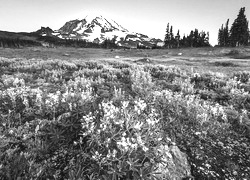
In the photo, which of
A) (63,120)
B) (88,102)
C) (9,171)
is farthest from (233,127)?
(9,171)

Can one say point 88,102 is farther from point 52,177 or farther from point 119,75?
point 119,75

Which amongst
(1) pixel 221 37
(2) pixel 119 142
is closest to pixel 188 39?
(1) pixel 221 37

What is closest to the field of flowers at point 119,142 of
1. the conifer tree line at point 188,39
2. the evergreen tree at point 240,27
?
the evergreen tree at point 240,27

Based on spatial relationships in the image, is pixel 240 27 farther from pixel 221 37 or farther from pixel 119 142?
pixel 119 142

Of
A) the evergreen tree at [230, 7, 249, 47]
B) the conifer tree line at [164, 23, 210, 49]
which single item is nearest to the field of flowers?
the evergreen tree at [230, 7, 249, 47]

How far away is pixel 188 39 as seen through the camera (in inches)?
3789

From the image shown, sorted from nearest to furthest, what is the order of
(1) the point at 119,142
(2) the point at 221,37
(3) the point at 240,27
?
(1) the point at 119,142 → (3) the point at 240,27 → (2) the point at 221,37

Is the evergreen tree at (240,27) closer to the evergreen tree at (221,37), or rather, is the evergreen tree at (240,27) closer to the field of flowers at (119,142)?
the evergreen tree at (221,37)

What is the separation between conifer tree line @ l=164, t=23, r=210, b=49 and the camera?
91375 mm

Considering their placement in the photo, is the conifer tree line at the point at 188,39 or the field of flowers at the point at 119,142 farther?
the conifer tree line at the point at 188,39

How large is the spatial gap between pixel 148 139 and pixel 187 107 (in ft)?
6.53

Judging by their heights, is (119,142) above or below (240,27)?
below

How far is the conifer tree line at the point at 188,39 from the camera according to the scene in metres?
91.4

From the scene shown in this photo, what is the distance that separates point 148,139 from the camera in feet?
9.45
